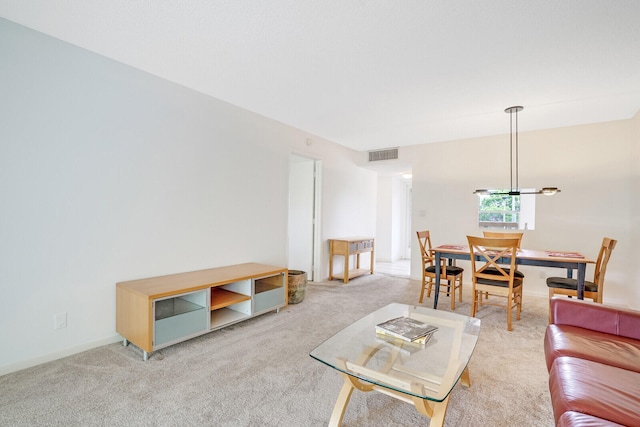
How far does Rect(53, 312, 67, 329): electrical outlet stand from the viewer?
2.22 meters

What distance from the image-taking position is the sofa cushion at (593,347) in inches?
60.1

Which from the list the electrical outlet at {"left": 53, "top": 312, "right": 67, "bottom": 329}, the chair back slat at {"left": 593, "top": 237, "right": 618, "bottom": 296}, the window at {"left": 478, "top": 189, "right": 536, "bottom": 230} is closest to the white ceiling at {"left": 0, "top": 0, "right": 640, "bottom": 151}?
the window at {"left": 478, "top": 189, "right": 536, "bottom": 230}

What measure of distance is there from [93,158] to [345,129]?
122 inches

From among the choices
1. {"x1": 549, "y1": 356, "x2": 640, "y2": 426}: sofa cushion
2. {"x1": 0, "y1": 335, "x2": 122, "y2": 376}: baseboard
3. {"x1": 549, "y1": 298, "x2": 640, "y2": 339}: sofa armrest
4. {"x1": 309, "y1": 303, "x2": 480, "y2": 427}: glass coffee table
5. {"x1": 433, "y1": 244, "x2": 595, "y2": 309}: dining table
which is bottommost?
{"x1": 0, "y1": 335, "x2": 122, "y2": 376}: baseboard

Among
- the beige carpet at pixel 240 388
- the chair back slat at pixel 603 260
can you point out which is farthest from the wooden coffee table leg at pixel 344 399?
the chair back slat at pixel 603 260

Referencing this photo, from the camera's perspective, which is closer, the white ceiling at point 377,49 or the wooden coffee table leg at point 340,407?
the wooden coffee table leg at point 340,407

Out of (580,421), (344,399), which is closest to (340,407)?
(344,399)

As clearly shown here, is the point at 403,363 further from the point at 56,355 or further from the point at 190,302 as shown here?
the point at 56,355

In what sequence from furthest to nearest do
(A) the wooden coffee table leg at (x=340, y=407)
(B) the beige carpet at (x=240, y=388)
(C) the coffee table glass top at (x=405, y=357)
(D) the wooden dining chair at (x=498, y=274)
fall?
(D) the wooden dining chair at (x=498, y=274), (B) the beige carpet at (x=240, y=388), (A) the wooden coffee table leg at (x=340, y=407), (C) the coffee table glass top at (x=405, y=357)

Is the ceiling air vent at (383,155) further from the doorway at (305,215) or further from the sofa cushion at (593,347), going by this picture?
the sofa cushion at (593,347)

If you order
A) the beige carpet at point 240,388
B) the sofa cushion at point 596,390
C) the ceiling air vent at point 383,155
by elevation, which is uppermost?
the ceiling air vent at point 383,155

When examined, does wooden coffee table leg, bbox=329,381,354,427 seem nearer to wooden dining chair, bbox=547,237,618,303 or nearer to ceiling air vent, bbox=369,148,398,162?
wooden dining chair, bbox=547,237,618,303

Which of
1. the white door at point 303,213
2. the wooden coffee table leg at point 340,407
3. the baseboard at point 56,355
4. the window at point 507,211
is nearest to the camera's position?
the wooden coffee table leg at point 340,407

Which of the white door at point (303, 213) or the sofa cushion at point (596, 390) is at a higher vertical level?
the white door at point (303, 213)
